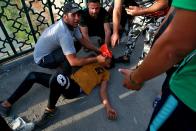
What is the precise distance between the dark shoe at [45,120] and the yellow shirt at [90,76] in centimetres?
50

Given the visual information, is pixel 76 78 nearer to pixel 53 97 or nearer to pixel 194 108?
pixel 53 97

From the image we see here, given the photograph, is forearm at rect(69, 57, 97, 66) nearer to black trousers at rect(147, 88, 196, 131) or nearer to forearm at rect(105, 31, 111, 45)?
forearm at rect(105, 31, 111, 45)

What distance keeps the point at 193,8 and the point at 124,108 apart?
85.3 inches

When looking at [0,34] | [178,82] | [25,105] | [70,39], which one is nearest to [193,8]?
[178,82]

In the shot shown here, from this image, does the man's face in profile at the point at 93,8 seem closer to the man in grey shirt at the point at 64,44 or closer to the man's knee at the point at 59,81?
the man in grey shirt at the point at 64,44

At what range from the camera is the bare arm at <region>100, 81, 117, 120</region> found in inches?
108

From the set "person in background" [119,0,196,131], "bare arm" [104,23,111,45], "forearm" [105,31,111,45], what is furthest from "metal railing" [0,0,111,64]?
"person in background" [119,0,196,131]

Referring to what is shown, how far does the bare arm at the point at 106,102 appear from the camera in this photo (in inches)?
108

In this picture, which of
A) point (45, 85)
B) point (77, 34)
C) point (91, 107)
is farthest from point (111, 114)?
point (77, 34)

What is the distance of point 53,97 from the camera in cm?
269

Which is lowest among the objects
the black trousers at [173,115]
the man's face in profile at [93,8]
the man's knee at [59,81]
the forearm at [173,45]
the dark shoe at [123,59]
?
the dark shoe at [123,59]

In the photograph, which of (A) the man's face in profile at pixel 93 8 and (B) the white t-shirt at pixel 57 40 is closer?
(B) the white t-shirt at pixel 57 40

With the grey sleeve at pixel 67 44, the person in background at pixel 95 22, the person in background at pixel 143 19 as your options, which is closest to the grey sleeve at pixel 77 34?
the person in background at pixel 95 22

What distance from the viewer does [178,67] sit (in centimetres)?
111
